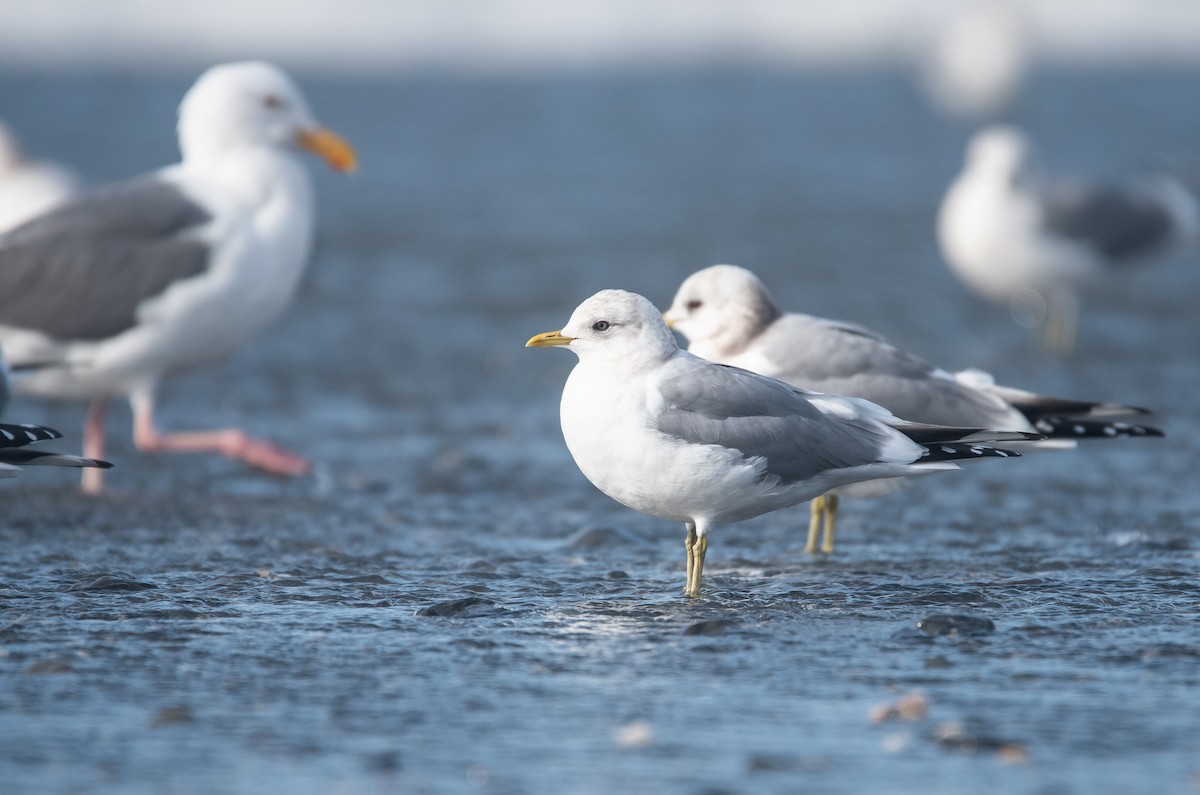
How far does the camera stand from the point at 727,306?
20.3 ft

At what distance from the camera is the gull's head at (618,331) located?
5.16m

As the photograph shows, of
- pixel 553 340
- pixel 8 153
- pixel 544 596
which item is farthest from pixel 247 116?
pixel 8 153

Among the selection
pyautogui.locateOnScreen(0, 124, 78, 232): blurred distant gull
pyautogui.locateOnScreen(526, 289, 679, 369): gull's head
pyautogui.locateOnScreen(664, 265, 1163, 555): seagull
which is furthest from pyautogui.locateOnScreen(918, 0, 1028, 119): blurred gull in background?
pyautogui.locateOnScreen(526, 289, 679, 369): gull's head

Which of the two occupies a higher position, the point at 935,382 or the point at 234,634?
the point at 935,382

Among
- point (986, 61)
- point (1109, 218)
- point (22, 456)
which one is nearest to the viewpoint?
point (22, 456)

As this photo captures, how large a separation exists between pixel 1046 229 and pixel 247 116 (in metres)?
5.86

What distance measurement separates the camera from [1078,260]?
11.3 metres

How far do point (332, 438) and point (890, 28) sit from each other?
5091 cm

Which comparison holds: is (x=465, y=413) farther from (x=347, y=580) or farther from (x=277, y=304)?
(x=347, y=580)

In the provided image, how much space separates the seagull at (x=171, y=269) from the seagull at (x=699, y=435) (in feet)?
8.23

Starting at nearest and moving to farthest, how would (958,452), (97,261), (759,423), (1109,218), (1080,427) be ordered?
(759,423) < (958,452) < (1080,427) < (97,261) < (1109,218)

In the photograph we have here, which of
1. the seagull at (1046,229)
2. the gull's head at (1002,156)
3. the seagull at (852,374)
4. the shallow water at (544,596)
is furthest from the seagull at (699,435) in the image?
the gull's head at (1002,156)

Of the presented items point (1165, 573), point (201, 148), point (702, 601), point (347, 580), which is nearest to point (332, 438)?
point (201, 148)

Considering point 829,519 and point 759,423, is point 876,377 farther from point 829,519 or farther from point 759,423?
point 759,423
